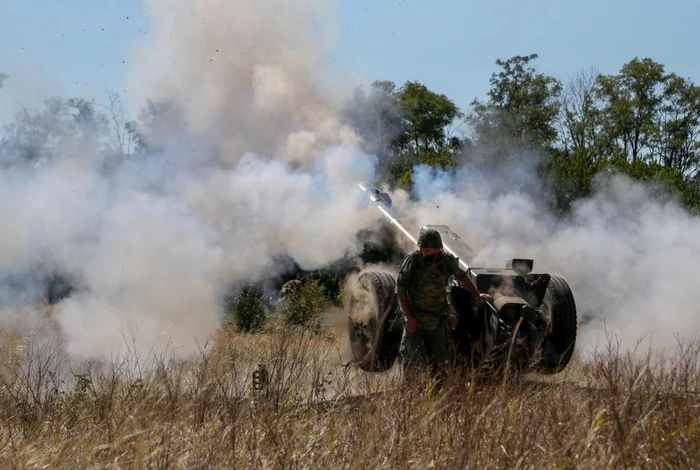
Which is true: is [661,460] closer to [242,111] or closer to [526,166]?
[242,111]

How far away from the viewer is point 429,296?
28.6 feet

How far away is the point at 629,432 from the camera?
200 inches

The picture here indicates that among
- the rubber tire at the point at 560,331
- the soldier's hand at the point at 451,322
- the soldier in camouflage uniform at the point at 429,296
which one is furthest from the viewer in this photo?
the rubber tire at the point at 560,331

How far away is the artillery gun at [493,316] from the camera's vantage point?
8.97 metres

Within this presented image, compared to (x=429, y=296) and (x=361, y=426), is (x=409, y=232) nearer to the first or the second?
(x=429, y=296)

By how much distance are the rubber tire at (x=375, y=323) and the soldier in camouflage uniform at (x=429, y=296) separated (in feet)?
3.09

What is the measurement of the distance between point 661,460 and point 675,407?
25.7 inches

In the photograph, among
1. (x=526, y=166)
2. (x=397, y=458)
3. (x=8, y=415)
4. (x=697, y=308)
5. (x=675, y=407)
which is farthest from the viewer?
(x=526, y=166)

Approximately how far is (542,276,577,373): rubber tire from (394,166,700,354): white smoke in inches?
91.1

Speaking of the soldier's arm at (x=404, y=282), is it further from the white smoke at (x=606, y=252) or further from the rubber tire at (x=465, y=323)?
the white smoke at (x=606, y=252)

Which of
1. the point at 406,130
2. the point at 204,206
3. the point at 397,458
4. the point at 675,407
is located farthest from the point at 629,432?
the point at 406,130

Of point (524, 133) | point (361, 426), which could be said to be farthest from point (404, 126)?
point (361, 426)

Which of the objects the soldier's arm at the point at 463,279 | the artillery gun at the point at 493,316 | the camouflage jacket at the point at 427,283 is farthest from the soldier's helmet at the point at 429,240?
the artillery gun at the point at 493,316

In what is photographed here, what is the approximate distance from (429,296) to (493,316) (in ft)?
2.60
